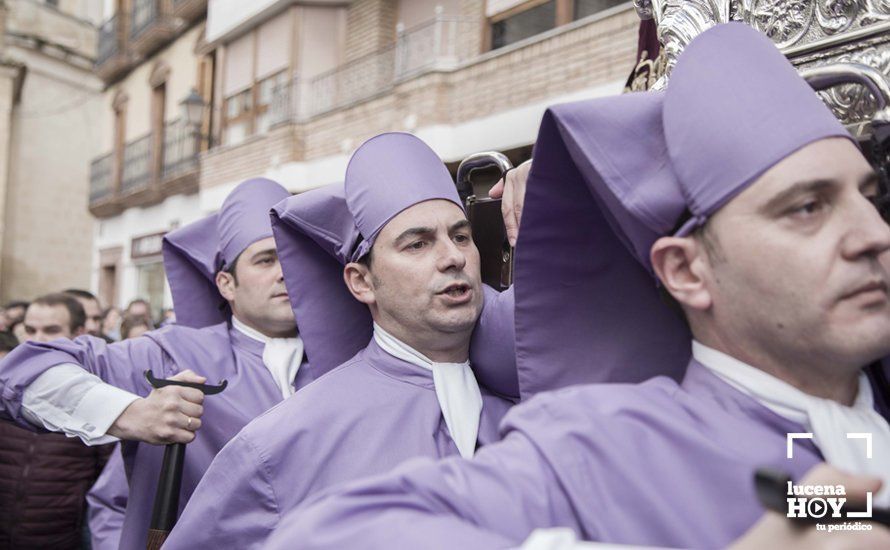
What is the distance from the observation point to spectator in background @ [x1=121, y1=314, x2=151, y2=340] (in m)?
6.86

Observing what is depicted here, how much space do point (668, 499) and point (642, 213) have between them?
0.44 metres

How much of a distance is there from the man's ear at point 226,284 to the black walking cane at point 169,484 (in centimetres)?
98

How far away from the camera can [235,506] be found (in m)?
2.09

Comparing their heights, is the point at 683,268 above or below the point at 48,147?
below

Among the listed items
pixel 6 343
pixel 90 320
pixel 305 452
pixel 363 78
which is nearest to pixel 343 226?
pixel 305 452

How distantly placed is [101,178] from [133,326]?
12817mm

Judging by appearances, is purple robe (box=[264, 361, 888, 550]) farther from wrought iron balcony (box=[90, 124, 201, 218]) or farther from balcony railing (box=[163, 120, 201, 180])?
balcony railing (box=[163, 120, 201, 180])

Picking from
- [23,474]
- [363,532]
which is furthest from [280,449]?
[23,474]

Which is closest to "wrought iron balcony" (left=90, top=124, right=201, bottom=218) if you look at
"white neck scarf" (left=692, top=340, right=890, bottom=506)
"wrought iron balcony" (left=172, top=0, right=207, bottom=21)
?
"wrought iron balcony" (left=172, top=0, right=207, bottom=21)

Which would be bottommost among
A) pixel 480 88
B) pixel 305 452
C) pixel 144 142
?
pixel 305 452

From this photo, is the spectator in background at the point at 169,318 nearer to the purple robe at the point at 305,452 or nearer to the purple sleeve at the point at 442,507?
the purple robe at the point at 305,452

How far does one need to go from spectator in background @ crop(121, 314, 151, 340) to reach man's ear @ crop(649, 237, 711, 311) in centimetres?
594

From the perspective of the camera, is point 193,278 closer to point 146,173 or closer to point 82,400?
point 82,400

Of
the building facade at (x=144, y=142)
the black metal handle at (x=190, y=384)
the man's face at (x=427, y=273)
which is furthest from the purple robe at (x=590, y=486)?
the building facade at (x=144, y=142)
